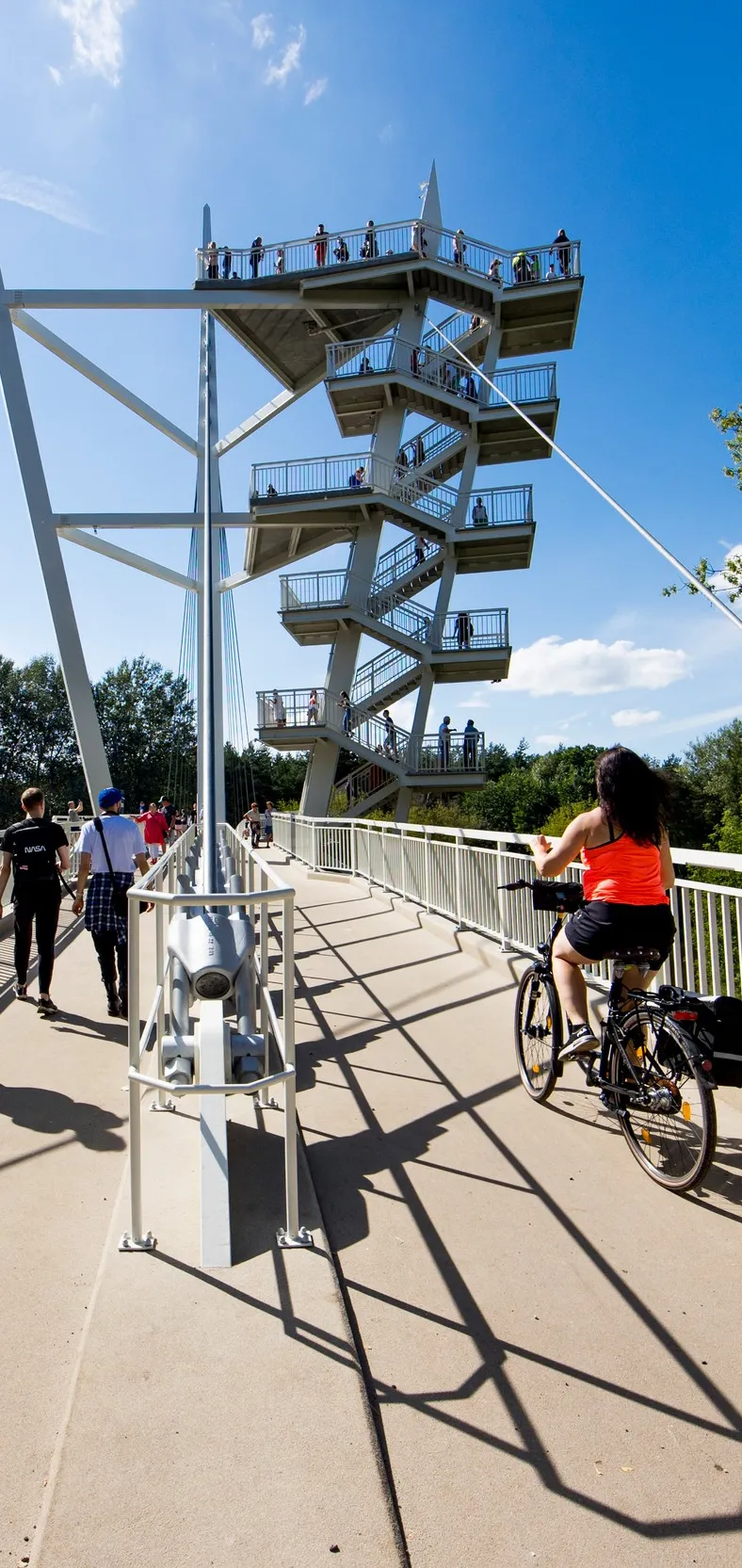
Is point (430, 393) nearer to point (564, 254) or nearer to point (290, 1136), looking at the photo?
point (564, 254)

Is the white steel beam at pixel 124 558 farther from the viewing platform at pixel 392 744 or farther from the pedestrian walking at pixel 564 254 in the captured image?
the pedestrian walking at pixel 564 254

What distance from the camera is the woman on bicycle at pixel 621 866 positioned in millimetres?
3975

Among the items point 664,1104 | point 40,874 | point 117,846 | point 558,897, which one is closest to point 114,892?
point 117,846

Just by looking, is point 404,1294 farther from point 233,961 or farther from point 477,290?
point 477,290

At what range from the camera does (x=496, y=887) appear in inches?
287

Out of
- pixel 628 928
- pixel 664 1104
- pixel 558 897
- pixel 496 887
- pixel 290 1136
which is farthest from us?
pixel 496 887

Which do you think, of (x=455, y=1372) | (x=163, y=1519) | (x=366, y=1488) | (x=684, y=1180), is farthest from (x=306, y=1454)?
(x=684, y=1180)

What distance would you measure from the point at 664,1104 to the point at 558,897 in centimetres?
118

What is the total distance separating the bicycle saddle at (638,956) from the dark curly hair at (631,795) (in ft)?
1.57

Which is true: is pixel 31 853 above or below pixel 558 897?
above

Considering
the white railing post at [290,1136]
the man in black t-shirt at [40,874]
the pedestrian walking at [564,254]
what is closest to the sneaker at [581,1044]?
the white railing post at [290,1136]

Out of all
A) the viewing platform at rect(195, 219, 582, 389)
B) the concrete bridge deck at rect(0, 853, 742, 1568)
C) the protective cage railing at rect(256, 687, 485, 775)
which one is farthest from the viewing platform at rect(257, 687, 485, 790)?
the concrete bridge deck at rect(0, 853, 742, 1568)

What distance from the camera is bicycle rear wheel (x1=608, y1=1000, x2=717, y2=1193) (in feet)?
11.2

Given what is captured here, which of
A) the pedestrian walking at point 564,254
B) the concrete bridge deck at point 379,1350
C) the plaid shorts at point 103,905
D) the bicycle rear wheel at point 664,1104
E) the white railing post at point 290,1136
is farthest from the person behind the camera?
the pedestrian walking at point 564,254
